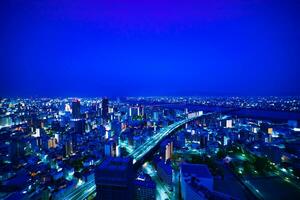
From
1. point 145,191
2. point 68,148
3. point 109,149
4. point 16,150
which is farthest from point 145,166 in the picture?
point 16,150

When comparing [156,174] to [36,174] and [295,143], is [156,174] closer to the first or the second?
[36,174]

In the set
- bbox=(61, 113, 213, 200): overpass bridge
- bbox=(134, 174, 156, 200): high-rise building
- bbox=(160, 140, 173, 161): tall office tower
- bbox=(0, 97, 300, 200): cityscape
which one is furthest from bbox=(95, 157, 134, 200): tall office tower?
bbox=(160, 140, 173, 161): tall office tower

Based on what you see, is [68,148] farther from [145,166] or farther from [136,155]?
[145,166]

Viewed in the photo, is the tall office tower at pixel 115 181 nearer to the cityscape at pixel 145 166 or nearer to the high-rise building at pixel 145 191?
the cityscape at pixel 145 166

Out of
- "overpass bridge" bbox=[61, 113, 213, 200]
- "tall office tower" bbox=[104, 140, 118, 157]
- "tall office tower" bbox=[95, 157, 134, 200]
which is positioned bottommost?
"overpass bridge" bbox=[61, 113, 213, 200]

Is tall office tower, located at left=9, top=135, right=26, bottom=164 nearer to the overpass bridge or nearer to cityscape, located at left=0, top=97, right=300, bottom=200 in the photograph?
cityscape, located at left=0, top=97, right=300, bottom=200

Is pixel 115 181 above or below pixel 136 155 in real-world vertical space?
above

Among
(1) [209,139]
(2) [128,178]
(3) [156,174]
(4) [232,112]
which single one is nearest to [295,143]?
(1) [209,139]

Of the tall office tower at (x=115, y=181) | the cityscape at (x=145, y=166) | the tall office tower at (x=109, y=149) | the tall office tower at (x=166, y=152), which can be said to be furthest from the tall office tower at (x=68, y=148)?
the tall office tower at (x=115, y=181)

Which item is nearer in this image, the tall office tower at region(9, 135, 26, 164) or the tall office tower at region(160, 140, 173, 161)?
the tall office tower at region(9, 135, 26, 164)
